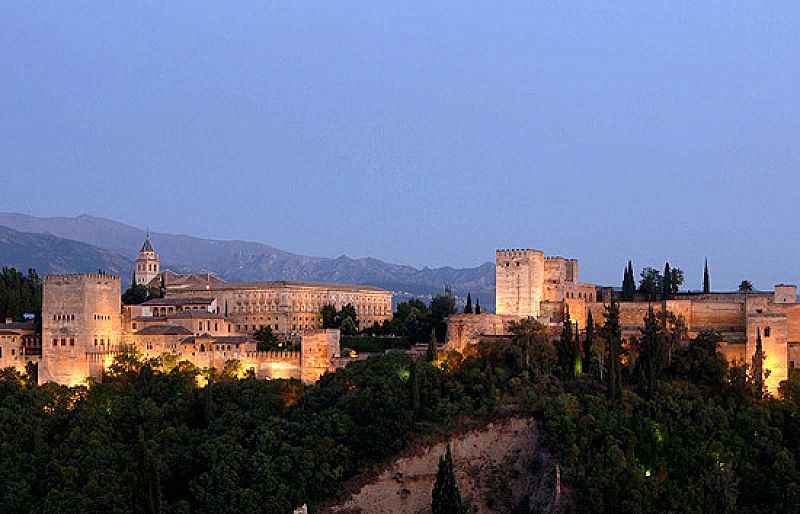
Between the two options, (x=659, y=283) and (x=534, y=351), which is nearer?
(x=534, y=351)

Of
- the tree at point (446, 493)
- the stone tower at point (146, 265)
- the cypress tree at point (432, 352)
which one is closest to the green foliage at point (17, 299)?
the stone tower at point (146, 265)

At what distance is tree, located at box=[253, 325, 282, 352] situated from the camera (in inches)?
2259

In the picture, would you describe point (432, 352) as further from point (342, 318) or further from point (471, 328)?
point (342, 318)

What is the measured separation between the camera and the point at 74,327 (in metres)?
55.1

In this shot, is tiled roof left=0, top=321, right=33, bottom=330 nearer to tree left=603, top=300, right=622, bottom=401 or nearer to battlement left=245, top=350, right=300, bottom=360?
battlement left=245, top=350, right=300, bottom=360

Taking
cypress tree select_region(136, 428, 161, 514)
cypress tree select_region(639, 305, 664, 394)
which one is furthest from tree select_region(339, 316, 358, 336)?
cypress tree select_region(136, 428, 161, 514)

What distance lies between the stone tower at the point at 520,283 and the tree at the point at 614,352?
6.79m

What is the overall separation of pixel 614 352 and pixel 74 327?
90.9 feet

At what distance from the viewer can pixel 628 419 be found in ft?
146

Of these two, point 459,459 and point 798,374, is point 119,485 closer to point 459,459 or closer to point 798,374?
point 459,459

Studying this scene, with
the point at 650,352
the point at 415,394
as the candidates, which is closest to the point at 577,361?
the point at 650,352

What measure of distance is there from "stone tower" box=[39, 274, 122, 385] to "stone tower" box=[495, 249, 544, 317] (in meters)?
21.2

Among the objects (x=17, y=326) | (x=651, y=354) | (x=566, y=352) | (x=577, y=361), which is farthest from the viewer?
(x=17, y=326)

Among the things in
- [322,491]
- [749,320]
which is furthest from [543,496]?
[749,320]
